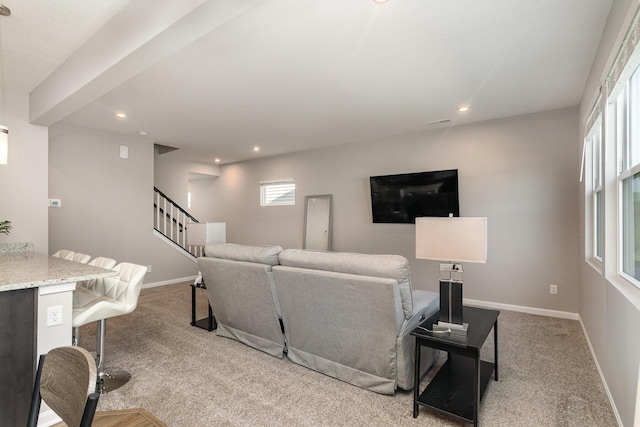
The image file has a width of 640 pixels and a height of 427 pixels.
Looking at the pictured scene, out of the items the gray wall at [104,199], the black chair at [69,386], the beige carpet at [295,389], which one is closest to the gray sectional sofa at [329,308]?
the beige carpet at [295,389]

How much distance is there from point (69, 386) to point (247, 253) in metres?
1.96

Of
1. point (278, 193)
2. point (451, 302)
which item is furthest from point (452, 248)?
point (278, 193)

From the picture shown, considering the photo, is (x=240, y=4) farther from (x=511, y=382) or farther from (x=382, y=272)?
(x=511, y=382)

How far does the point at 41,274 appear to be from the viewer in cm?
209

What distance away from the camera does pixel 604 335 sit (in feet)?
7.79

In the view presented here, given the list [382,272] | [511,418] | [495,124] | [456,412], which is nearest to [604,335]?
[511,418]

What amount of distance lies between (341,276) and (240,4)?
5.65 feet

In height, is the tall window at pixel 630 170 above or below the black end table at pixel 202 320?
above

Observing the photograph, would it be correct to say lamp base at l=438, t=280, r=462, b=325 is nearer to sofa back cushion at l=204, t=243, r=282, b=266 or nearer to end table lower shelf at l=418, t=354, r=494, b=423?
end table lower shelf at l=418, t=354, r=494, b=423

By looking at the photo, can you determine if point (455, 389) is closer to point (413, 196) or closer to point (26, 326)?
point (26, 326)

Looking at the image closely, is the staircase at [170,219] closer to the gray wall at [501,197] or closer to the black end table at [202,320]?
the black end table at [202,320]

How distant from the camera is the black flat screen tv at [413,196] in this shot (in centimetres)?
473

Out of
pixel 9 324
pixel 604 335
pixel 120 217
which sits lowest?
pixel 604 335

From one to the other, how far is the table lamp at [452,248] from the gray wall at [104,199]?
16.7 ft
